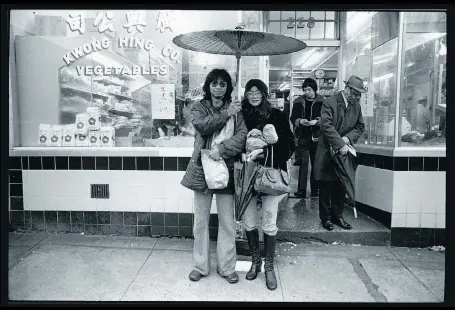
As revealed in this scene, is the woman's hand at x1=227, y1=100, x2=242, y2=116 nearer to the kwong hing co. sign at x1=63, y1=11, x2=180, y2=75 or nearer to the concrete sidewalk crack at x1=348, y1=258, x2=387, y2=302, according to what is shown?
the kwong hing co. sign at x1=63, y1=11, x2=180, y2=75

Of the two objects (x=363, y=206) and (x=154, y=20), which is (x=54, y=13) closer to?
(x=154, y=20)

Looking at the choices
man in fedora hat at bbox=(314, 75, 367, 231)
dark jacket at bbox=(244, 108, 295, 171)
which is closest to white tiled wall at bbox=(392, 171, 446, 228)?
man in fedora hat at bbox=(314, 75, 367, 231)

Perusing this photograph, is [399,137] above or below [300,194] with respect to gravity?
above

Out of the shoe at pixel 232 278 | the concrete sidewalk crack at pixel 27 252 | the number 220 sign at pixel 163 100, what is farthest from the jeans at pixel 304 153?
the concrete sidewalk crack at pixel 27 252

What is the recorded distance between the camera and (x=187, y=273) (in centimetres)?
402

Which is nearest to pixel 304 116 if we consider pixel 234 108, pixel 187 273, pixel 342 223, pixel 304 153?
pixel 304 153

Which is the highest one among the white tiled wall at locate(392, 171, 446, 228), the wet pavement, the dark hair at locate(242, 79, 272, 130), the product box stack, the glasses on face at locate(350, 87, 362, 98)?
the glasses on face at locate(350, 87, 362, 98)

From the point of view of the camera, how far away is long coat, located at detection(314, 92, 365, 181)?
477 cm

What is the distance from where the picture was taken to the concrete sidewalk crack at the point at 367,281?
3.54m

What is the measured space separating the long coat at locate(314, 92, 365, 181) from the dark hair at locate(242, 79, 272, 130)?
1346 mm

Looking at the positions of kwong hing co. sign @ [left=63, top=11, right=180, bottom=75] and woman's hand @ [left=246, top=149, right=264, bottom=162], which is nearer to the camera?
woman's hand @ [left=246, top=149, right=264, bottom=162]

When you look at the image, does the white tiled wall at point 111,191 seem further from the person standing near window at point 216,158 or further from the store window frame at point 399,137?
the store window frame at point 399,137

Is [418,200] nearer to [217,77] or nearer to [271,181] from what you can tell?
Answer: [271,181]

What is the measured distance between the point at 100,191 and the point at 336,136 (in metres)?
3.14
